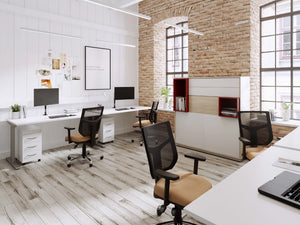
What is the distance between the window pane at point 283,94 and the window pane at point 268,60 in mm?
554

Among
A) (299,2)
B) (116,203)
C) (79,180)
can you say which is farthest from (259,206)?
(299,2)

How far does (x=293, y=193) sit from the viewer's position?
133 centimetres

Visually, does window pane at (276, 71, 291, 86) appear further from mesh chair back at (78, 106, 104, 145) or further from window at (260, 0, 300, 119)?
mesh chair back at (78, 106, 104, 145)

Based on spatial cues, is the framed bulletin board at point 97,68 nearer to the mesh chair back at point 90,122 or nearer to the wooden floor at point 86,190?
the mesh chair back at point 90,122

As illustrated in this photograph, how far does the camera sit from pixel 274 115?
471 centimetres

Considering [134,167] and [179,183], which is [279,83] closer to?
[134,167]

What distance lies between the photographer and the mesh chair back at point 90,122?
13.7 feet

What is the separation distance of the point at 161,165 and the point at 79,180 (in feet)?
6.34

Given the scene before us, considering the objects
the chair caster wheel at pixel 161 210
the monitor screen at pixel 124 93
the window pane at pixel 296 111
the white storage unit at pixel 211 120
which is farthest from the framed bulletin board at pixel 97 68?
the window pane at pixel 296 111

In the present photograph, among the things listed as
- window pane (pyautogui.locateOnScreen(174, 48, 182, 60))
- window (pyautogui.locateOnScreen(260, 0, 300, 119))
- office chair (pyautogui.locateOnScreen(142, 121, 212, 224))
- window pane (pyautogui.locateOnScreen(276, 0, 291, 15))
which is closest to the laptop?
office chair (pyautogui.locateOnScreen(142, 121, 212, 224))

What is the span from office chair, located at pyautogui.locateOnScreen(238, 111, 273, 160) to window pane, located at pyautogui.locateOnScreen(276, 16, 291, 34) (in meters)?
2.46

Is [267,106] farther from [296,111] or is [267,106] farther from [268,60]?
[268,60]

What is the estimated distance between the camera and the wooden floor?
2699 millimetres

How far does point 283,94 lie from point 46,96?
525 centimetres
